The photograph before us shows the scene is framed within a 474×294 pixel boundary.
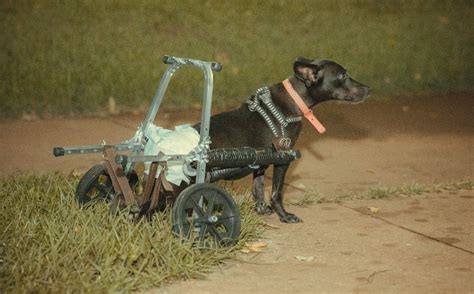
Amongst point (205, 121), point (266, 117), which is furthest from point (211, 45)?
point (205, 121)

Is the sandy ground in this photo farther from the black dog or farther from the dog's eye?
the dog's eye

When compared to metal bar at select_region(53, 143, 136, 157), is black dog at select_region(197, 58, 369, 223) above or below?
above

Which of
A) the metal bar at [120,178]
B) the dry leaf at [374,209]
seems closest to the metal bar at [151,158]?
the metal bar at [120,178]

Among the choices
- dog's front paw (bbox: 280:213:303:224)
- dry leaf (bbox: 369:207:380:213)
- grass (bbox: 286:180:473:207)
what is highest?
grass (bbox: 286:180:473:207)

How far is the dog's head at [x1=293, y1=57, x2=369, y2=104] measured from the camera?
5723mm

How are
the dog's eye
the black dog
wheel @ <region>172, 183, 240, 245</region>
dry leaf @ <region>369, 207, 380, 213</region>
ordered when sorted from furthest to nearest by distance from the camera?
1. dry leaf @ <region>369, 207, 380, 213</region>
2. the dog's eye
3. the black dog
4. wheel @ <region>172, 183, 240, 245</region>

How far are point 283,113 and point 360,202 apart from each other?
3.70 feet

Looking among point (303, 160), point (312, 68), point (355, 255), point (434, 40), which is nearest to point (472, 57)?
point (434, 40)

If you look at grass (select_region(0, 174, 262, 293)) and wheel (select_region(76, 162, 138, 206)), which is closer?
grass (select_region(0, 174, 262, 293))

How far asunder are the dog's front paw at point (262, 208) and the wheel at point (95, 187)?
997mm

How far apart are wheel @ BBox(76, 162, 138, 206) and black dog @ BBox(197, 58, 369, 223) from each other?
2.36 feet

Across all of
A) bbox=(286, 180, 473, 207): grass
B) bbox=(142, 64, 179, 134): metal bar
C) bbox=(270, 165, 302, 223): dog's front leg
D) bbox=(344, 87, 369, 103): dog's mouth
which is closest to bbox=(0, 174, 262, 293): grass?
bbox=(270, 165, 302, 223): dog's front leg

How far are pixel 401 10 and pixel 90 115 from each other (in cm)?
532

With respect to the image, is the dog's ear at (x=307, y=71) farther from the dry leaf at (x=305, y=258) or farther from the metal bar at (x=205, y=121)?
the dry leaf at (x=305, y=258)
